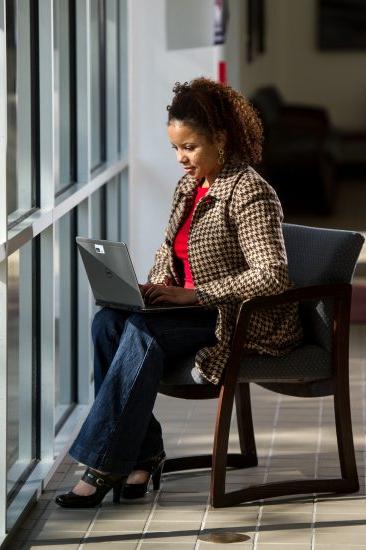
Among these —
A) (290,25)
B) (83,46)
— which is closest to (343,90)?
(290,25)

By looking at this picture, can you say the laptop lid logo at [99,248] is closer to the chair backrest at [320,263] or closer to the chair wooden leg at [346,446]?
the chair backrest at [320,263]

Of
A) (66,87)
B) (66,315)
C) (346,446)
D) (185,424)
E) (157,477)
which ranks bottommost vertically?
(185,424)

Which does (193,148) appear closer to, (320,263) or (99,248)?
(99,248)

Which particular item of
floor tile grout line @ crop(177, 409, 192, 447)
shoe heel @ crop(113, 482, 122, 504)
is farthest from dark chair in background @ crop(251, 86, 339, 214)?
shoe heel @ crop(113, 482, 122, 504)

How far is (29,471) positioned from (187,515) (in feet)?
2.13

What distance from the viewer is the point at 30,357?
15.1 feet

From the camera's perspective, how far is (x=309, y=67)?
44.3 ft

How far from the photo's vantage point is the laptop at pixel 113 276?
414 centimetres

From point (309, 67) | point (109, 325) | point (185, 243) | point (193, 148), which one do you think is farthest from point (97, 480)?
point (309, 67)

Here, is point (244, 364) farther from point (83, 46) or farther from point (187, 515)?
point (83, 46)

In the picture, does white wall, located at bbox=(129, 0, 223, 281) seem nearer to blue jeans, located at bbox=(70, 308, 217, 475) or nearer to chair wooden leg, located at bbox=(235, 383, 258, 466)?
chair wooden leg, located at bbox=(235, 383, 258, 466)

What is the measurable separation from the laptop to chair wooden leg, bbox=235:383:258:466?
611mm

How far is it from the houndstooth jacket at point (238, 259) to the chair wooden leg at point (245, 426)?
45 centimetres

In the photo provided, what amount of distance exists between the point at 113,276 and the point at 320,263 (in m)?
0.70
